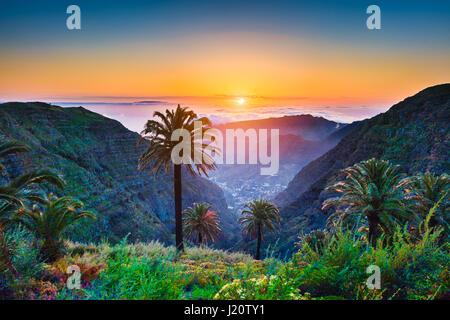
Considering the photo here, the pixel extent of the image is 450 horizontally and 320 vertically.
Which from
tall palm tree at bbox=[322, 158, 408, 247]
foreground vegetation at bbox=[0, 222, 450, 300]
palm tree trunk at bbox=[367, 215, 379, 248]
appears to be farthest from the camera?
palm tree trunk at bbox=[367, 215, 379, 248]

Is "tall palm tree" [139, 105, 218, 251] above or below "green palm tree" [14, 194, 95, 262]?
above

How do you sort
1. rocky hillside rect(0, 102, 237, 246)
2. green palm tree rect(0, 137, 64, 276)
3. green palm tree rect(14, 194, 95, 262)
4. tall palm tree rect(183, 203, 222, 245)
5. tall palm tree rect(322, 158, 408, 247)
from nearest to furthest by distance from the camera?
green palm tree rect(0, 137, 64, 276) < green palm tree rect(14, 194, 95, 262) < tall palm tree rect(322, 158, 408, 247) < tall palm tree rect(183, 203, 222, 245) < rocky hillside rect(0, 102, 237, 246)

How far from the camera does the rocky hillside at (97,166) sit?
48.8 meters

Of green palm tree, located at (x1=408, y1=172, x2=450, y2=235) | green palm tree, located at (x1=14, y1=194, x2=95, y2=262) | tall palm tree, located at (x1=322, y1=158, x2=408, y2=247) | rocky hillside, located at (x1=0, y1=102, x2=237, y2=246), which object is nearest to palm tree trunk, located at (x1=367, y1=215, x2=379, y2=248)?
tall palm tree, located at (x1=322, y1=158, x2=408, y2=247)

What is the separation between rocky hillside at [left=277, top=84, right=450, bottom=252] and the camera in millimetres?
49844

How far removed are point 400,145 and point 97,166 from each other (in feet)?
280

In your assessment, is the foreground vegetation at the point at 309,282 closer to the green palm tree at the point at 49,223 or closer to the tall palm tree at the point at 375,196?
the green palm tree at the point at 49,223

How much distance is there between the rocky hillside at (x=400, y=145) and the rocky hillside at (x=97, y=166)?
1365 inches

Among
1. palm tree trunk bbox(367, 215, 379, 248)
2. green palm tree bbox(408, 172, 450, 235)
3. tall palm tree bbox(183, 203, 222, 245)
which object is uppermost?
green palm tree bbox(408, 172, 450, 235)

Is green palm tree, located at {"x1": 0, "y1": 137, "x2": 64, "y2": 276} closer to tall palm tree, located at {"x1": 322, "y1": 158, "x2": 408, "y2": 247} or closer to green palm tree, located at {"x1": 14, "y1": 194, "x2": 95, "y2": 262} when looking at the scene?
green palm tree, located at {"x1": 14, "y1": 194, "x2": 95, "y2": 262}

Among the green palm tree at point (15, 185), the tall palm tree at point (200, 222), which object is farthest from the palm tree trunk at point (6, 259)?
the tall palm tree at point (200, 222)

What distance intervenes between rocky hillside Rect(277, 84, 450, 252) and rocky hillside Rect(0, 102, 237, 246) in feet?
114
